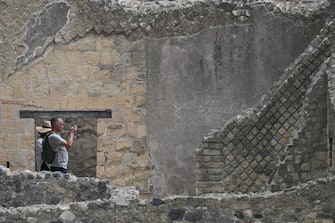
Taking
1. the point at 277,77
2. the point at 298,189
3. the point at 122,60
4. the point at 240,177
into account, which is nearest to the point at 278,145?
the point at 240,177

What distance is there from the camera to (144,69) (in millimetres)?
16844

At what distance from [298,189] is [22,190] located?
2.85 meters

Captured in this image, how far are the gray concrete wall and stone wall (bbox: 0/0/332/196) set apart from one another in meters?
0.01

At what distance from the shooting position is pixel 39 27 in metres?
16.9

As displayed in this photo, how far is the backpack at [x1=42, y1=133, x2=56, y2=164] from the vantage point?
1547cm

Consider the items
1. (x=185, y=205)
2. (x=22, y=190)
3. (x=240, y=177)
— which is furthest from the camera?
(x=240, y=177)

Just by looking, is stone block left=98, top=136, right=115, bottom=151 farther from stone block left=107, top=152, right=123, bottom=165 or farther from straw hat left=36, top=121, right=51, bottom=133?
straw hat left=36, top=121, right=51, bottom=133

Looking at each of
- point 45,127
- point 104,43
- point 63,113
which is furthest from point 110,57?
point 45,127

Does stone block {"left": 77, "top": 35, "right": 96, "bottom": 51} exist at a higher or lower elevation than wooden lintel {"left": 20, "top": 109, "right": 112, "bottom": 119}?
higher

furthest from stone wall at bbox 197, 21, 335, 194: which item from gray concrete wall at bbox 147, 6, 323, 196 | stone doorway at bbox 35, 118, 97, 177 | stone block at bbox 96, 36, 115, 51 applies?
stone doorway at bbox 35, 118, 97, 177

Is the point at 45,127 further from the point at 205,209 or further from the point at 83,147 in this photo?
the point at 205,209

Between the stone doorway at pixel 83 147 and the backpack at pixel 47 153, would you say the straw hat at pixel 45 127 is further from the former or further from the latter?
the stone doorway at pixel 83 147

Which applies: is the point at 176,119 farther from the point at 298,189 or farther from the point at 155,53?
the point at 298,189

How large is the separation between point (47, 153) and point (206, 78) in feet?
7.55
